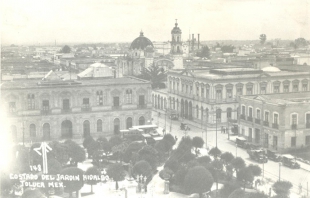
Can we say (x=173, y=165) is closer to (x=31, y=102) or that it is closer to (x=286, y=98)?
(x=286, y=98)

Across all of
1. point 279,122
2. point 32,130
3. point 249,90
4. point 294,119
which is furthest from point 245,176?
point 249,90

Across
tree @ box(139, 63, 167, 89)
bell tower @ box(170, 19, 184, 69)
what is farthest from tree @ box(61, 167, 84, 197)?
tree @ box(139, 63, 167, 89)

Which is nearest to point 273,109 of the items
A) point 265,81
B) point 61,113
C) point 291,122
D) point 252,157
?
point 291,122

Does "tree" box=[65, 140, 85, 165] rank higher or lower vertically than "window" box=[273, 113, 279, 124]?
lower

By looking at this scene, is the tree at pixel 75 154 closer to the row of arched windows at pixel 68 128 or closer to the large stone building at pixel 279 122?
the row of arched windows at pixel 68 128

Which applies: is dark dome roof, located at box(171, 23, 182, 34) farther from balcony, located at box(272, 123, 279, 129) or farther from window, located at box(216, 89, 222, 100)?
balcony, located at box(272, 123, 279, 129)

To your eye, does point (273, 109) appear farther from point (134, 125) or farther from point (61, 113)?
point (61, 113)
